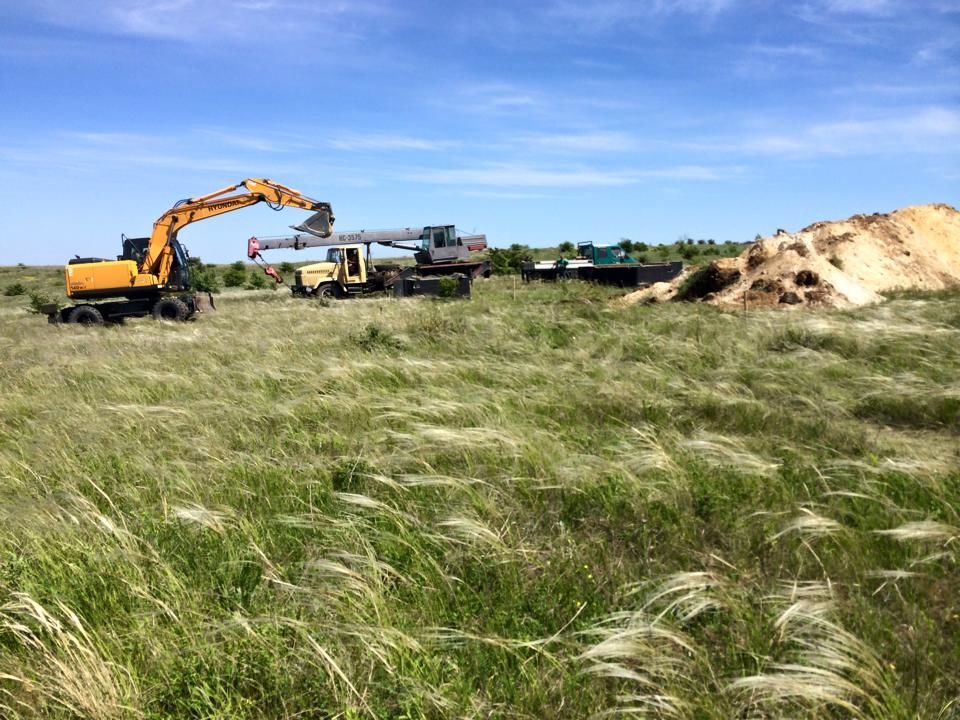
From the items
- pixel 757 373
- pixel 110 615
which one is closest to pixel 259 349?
pixel 757 373

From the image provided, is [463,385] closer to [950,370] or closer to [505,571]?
[505,571]

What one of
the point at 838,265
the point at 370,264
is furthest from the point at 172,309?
the point at 838,265

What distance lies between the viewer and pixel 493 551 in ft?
9.93

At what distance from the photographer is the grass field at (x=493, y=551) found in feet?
7.11

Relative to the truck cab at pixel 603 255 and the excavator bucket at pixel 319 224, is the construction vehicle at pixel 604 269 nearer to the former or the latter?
the truck cab at pixel 603 255

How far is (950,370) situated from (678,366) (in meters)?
2.58

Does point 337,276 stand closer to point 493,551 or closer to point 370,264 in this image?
point 370,264

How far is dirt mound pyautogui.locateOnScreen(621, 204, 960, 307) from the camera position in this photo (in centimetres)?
1530

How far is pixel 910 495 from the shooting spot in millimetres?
3559

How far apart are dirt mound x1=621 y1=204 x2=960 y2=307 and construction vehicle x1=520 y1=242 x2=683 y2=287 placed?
5082mm

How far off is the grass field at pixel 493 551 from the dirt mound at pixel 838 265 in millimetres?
9182

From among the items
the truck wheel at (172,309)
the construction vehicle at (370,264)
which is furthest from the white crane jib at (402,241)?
the truck wheel at (172,309)

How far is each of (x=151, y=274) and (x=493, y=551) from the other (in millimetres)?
22181

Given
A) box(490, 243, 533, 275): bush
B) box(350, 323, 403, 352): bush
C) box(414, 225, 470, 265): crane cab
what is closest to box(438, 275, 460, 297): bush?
box(350, 323, 403, 352): bush
